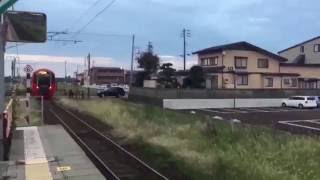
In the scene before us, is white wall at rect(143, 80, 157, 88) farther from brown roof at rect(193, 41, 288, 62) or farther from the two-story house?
brown roof at rect(193, 41, 288, 62)

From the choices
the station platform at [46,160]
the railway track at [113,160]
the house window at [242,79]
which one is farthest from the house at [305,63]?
the station platform at [46,160]

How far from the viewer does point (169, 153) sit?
17719 millimetres

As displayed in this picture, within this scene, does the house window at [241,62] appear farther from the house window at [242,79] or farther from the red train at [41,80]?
the red train at [41,80]

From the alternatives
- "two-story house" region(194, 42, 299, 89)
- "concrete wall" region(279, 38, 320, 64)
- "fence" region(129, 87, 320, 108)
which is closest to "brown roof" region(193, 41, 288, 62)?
"two-story house" region(194, 42, 299, 89)

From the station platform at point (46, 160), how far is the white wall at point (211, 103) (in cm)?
2912

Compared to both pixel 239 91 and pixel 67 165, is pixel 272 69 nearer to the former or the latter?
pixel 239 91

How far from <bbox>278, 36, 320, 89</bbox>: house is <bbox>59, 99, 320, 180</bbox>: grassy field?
181 feet

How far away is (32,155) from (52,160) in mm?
1158

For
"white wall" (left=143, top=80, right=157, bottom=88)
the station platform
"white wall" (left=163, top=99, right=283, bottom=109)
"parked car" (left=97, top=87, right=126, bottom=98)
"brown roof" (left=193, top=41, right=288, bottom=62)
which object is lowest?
the station platform

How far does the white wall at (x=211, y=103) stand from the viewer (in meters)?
50.9

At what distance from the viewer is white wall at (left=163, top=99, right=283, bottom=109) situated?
167 feet

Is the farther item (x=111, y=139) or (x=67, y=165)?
(x=111, y=139)

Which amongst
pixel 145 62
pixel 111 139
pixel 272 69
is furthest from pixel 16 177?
pixel 145 62

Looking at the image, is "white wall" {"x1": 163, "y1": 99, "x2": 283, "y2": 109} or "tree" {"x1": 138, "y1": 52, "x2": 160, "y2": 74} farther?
"tree" {"x1": 138, "y1": 52, "x2": 160, "y2": 74}
